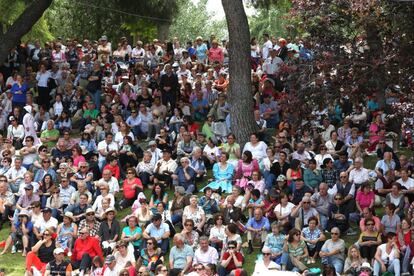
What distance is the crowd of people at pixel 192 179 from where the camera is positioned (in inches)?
739

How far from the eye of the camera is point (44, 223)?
69.0ft

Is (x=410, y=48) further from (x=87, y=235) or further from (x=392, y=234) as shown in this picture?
(x=87, y=235)

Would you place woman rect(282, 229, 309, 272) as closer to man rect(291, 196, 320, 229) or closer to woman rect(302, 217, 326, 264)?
woman rect(302, 217, 326, 264)

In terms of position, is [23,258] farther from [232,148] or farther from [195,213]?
[232,148]

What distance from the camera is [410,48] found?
19.5 m

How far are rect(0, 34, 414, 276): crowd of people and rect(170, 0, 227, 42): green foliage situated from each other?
25328 mm

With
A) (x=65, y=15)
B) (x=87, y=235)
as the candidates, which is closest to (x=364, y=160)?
(x=87, y=235)

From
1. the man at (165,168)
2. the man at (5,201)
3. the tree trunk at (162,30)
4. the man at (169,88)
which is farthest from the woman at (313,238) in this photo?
the tree trunk at (162,30)

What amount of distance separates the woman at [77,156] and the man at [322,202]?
229 inches

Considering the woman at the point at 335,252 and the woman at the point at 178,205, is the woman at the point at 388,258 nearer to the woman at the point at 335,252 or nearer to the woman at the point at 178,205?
the woman at the point at 335,252

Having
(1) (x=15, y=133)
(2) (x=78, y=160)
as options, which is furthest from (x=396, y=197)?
(1) (x=15, y=133)

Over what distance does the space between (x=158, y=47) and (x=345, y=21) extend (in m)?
11.1

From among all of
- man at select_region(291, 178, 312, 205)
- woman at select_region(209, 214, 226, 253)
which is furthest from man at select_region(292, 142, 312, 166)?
woman at select_region(209, 214, 226, 253)

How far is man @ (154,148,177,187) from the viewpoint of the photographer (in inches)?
886
